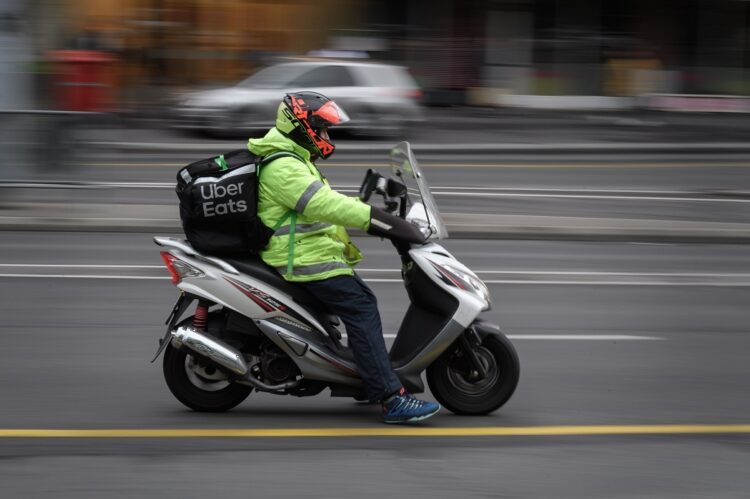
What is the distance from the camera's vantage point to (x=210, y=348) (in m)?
5.84

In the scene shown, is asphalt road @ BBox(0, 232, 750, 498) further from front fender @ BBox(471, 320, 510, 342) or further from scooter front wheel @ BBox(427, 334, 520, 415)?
front fender @ BBox(471, 320, 510, 342)

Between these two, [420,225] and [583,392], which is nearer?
[420,225]

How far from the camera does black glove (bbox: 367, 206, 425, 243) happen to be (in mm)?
5574

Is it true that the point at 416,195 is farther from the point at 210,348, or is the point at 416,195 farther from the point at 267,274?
the point at 210,348

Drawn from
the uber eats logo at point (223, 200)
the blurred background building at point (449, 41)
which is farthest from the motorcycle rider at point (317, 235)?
the blurred background building at point (449, 41)

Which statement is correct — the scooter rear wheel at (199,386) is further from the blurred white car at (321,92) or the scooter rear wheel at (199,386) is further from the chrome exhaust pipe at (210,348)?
the blurred white car at (321,92)

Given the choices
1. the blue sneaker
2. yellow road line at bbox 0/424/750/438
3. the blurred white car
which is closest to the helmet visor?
the blue sneaker

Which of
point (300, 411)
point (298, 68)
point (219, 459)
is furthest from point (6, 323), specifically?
point (298, 68)

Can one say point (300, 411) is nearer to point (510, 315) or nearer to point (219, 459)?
point (219, 459)

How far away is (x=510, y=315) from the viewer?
356 inches

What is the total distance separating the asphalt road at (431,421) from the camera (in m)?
5.13

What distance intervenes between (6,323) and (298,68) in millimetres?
14758

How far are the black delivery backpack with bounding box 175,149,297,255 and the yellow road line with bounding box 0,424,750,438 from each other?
0.88 metres

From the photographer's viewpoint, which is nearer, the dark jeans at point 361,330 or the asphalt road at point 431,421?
the asphalt road at point 431,421
